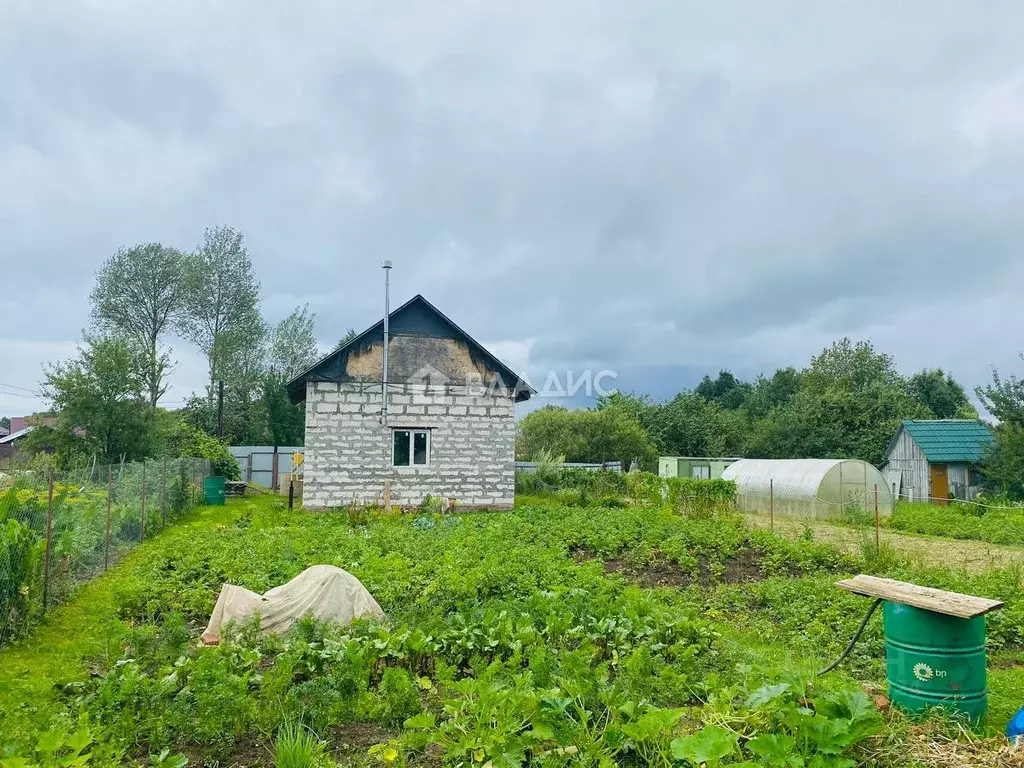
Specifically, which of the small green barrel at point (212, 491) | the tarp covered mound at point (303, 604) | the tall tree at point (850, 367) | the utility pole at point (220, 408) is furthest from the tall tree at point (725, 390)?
the tarp covered mound at point (303, 604)

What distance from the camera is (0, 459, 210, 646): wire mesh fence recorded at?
7.05 meters

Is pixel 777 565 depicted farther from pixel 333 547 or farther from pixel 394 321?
pixel 394 321

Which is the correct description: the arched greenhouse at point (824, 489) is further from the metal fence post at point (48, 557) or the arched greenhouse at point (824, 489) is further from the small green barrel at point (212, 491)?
the metal fence post at point (48, 557)

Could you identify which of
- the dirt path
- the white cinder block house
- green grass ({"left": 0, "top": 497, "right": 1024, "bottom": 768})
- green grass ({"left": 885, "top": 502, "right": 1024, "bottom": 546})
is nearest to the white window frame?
the white cinder block house

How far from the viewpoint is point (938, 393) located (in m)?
46.4

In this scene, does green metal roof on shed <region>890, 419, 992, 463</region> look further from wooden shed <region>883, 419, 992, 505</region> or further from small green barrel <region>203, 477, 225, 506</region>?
small green barrel <region>203, 477, 225, 506</region>

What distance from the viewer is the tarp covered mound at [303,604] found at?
6.62m

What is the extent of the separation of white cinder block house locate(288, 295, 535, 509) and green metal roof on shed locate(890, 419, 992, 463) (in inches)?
645

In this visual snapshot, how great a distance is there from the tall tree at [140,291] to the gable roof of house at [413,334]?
2179 centimetres

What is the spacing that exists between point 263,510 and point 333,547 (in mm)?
8373

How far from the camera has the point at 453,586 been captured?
720 centimetres

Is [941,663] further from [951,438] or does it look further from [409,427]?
[951,438]

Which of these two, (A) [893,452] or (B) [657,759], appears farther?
(A) [893,452]

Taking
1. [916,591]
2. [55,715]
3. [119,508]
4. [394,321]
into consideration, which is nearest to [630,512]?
[394,321]
